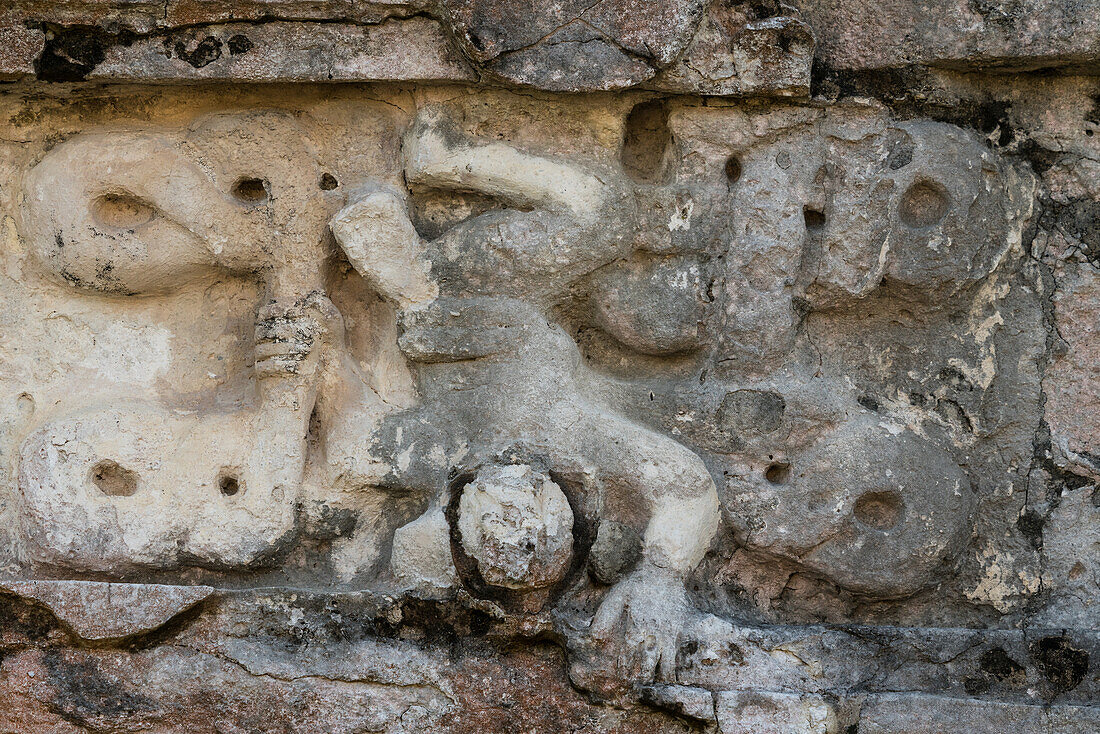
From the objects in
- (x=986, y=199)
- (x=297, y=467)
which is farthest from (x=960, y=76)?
(x=297, y=467)

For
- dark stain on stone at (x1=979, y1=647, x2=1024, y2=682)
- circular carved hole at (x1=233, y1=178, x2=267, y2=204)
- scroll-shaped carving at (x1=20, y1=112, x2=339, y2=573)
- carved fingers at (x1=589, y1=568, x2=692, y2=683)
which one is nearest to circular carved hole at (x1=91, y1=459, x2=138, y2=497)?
scroll-shaped carving at (x1=20, y1=112, x2=339, y2=573)

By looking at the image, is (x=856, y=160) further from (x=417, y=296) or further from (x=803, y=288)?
(x=417, y=296)

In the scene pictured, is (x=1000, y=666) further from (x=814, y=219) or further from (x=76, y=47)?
(x=76, y=47)

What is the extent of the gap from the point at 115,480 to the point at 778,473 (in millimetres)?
1494

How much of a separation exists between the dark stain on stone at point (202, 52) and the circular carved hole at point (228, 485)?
90cm

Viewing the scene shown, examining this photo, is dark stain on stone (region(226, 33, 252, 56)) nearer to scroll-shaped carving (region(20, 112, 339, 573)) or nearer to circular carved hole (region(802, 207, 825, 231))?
scroll-shaped carving (region(20, 112, 339, 573))

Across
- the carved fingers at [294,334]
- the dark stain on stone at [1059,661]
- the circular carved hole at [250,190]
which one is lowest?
the dark stain on stone at [1059,661]

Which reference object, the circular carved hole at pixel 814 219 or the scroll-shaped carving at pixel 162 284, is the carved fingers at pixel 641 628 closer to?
the scroll-shaped carving at pixel 162 284

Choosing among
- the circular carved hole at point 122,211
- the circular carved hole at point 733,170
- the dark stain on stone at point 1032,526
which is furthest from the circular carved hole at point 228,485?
the dark stain on stone at point 1032,526

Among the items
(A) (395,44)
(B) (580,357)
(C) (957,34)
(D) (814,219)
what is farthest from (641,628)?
(C) (957,34)

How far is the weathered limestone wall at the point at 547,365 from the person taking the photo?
291 cm

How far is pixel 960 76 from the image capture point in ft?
10.1

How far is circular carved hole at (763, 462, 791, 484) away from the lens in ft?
10.3

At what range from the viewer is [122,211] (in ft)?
10.4
